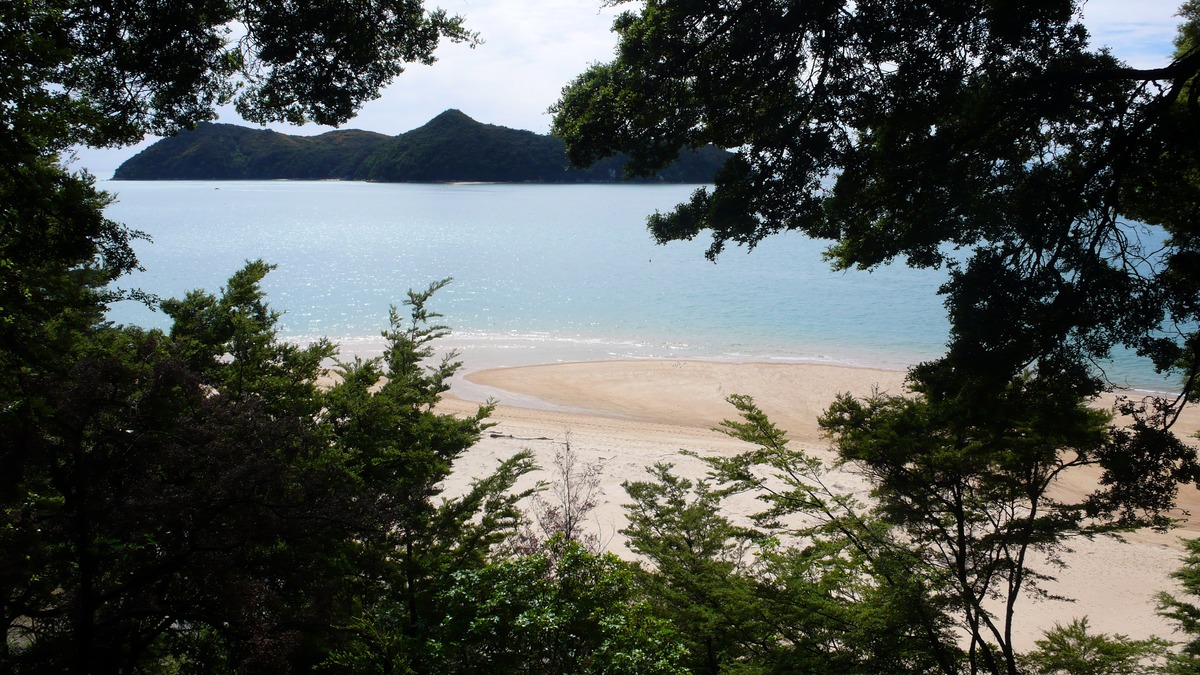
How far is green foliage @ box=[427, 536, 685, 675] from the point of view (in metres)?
4.98

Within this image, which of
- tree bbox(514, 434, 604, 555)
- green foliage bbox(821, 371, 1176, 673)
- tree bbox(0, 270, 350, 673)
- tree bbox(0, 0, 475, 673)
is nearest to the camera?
tree bbox(0, 0, 475, 673)

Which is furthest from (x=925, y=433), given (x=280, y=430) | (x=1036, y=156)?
(x=280, y=430)

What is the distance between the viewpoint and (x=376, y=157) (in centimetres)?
12975

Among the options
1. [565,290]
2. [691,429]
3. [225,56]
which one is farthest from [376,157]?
[225,56]

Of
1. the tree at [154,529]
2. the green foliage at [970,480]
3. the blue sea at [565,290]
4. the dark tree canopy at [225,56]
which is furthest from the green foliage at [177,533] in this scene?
the blue sea at [565,290]

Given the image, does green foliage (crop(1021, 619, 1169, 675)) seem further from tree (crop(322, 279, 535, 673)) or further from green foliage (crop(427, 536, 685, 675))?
tree (crop(322, 279, 535, 673))

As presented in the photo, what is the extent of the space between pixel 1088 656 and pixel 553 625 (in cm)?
672

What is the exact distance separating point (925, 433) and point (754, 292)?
35454 mm

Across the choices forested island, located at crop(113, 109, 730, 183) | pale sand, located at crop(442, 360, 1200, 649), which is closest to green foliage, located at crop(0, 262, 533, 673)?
pale sand, located at crop(442, 360, 1200, 649)

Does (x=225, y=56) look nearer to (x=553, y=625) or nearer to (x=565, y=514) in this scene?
(x=553, y=625)

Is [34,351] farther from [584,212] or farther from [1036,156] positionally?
[584,212]

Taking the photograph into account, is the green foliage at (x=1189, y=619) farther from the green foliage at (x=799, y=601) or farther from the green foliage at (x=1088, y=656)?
the green foliage at (x=799, y=601)

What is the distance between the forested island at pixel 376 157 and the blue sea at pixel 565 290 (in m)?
28.9

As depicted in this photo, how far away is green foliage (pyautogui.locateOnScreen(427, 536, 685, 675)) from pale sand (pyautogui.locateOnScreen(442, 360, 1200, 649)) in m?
6.74
